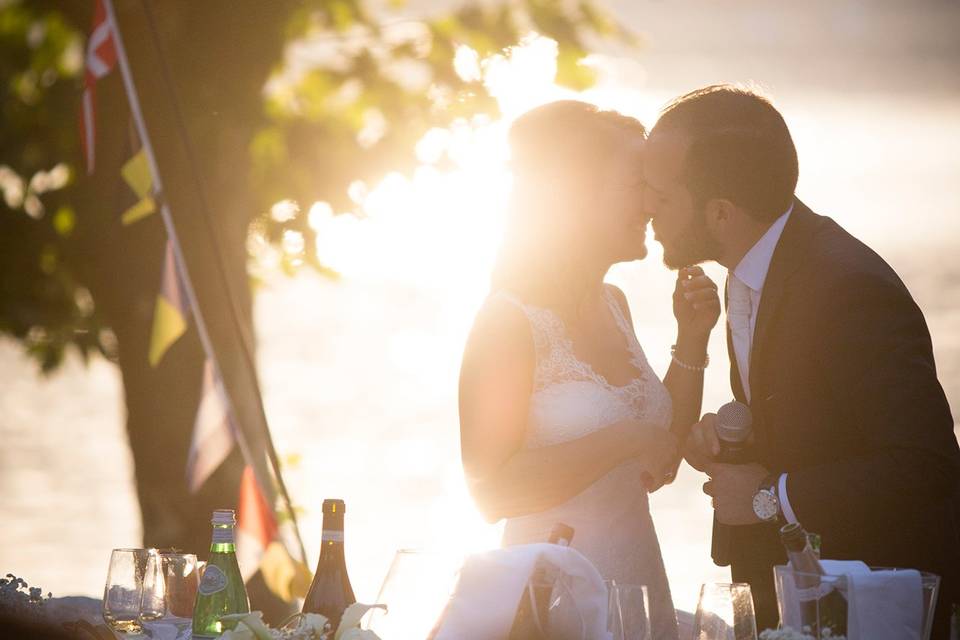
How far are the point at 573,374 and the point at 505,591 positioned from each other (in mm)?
2556

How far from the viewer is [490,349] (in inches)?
193

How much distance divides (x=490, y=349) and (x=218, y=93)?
6.02m

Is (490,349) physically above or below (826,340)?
above

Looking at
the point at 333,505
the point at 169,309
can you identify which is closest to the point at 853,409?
→ the point at 333,505

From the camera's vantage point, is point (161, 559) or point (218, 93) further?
point (218, 93)

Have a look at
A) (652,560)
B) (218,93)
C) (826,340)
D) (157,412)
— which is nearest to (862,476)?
(826,340)

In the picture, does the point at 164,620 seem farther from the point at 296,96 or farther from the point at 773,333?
the point at 296,96

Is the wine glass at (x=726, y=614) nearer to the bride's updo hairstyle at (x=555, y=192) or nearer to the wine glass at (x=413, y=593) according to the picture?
the wine glass at (x=413, y=593)

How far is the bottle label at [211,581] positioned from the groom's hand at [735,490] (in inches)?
65.1

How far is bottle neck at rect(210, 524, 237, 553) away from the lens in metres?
3.43

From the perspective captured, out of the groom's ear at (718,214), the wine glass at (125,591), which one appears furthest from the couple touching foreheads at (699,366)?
the wine glass at (125,591)

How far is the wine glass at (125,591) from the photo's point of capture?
342 cm

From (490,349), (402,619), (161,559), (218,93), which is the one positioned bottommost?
(402,619)

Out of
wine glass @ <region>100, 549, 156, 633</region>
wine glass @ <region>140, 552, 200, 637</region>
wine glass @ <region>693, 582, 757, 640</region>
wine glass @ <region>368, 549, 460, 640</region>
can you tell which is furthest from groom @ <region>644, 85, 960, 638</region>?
wine glass @ <region>100, 549, 156, 633</region>
